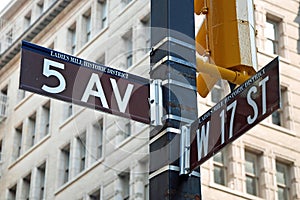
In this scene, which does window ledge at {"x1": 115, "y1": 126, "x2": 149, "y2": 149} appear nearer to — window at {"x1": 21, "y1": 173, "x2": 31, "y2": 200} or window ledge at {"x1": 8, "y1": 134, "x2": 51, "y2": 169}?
window ledge at {"x1": 8, "y1": 134, "x2": 51, "y2": 169}

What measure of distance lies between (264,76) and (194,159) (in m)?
0.79

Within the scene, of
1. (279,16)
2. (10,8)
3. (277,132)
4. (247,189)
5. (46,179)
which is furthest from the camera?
(10,8)

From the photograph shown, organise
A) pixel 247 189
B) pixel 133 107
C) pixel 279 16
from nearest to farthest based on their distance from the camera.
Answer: pixel 133 107 < pixel 247 189 < pixel 279 16

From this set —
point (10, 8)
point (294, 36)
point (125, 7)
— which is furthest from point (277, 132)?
point (10, 8)

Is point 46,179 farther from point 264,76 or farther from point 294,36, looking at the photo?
point 264,76

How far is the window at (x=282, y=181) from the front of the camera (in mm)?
30641

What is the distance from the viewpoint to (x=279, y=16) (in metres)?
34.5

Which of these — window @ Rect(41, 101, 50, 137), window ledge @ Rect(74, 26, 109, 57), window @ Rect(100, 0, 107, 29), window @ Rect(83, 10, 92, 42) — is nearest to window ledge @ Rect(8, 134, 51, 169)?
window @ Rect(41, 101, 50, 137)

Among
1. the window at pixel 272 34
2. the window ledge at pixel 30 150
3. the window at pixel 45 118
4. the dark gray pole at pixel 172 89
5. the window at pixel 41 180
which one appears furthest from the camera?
the window at pixel 45 118

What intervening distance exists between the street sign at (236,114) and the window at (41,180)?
31792 mm

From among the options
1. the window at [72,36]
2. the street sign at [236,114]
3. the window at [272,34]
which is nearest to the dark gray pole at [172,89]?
the street sign at [236,114]

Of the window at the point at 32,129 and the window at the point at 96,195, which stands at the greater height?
the window at the point at 32,129

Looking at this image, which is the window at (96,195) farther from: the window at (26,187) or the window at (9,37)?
the window at (9,37)

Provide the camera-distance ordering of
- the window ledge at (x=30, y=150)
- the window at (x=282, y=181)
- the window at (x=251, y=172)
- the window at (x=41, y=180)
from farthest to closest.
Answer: the window ledge at (x=30, y=150)
the window at (x=41, y=180)
the window at (x=282, y=181)
the window at (x=251, y=172)
